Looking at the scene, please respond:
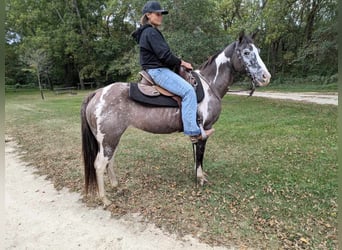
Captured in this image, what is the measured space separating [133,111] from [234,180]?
1867 mm

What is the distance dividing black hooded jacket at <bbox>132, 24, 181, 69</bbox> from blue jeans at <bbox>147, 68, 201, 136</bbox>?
0.09 metres

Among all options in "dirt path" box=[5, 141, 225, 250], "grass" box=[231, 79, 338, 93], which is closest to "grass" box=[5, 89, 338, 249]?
"dirt path" box=[5, 141, 225, 250]

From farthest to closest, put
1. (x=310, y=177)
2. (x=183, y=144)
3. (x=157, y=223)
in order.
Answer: (x=183, y=144)
(x=310, y=177)
(x=157, y=223)

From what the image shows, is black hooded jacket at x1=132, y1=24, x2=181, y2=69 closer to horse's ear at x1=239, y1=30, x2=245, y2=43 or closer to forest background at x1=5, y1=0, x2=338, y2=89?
horse's ear at x1=239, y1=30, x2=245, y2=43

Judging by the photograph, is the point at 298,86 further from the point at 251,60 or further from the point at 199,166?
→ the point at 199,166

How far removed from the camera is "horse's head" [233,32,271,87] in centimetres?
315

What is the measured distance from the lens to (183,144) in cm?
584

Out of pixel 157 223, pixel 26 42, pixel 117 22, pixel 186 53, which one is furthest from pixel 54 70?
pixel 157 223

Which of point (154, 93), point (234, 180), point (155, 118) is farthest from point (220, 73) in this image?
point (234, 180)

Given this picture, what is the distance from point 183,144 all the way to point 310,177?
280 centimetres

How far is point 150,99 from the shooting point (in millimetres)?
3148

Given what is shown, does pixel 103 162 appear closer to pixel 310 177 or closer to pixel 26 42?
pixel 310 177

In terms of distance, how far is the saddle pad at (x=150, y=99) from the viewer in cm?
312

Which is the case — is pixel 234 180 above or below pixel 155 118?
below
